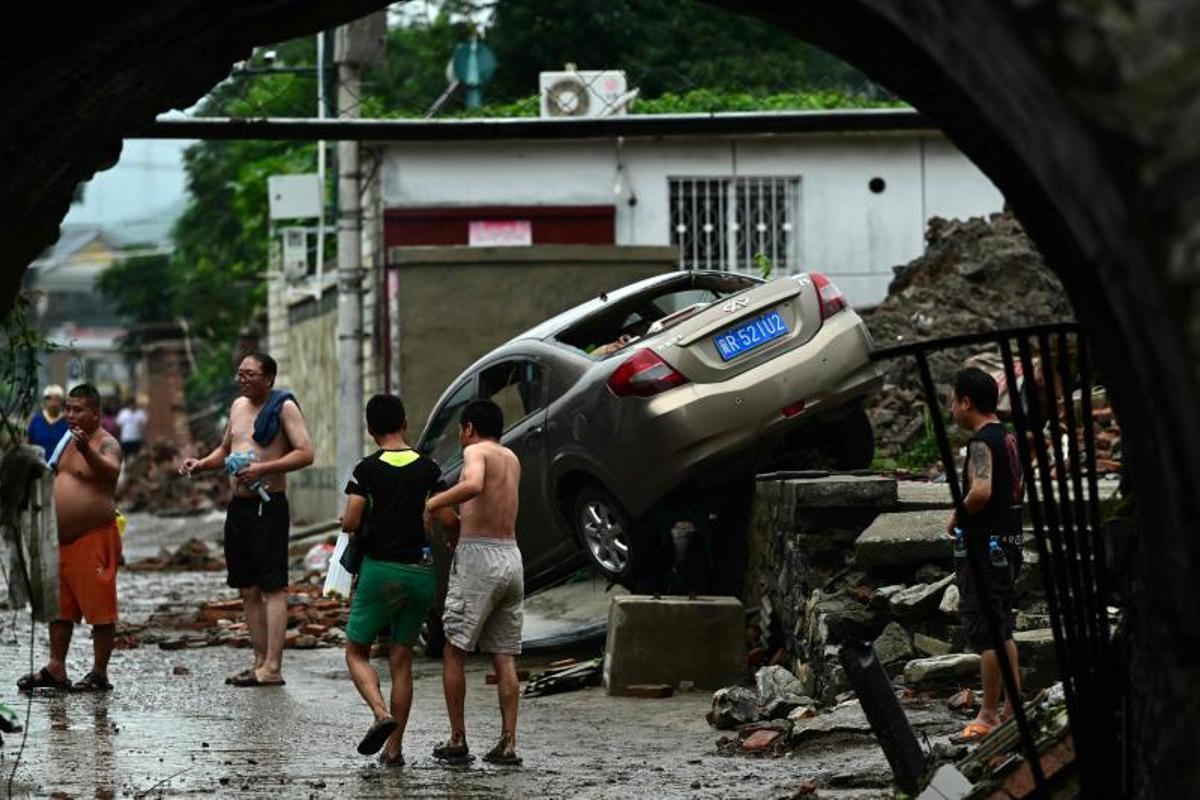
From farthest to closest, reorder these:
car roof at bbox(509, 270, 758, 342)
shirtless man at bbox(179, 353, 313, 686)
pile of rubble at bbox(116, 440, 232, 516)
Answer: pile of rubble at bbox(116, 440, 232, 516) < car roof at bbox(509, 270, 758, 342) < shirtless man at bbox(179, 353, 313, 686)

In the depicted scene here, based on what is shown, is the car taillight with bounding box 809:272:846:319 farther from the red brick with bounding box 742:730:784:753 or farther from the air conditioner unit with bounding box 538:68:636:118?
the air conditioner unit with bounding box 538:68:636:118

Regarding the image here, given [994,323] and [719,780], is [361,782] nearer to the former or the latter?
[719,780]

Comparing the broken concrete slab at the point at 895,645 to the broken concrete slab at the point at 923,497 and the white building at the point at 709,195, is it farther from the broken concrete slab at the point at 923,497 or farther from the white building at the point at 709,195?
the white building at the point at 709,195

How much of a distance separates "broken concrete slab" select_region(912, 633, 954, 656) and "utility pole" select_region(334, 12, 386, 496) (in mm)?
11393

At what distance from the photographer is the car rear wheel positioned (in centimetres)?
1401

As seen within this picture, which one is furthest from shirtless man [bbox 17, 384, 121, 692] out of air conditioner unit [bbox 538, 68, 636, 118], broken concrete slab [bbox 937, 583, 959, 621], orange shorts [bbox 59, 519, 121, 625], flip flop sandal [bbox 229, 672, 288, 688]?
air conditioner unit [bbox 538, 68, 636, 118]

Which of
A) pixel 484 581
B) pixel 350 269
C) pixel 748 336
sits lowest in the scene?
pixel 484 581

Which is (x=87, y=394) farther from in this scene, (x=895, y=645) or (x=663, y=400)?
(x=895, y=645)

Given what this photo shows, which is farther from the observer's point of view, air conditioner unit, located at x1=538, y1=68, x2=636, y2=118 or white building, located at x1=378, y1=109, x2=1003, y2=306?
white building, located at x1=378, y1=109, x2=1003, y2=306

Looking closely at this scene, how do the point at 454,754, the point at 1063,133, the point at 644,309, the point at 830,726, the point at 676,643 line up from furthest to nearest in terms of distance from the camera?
the point at 644,309, the point at 676,643, the point at 830,726, the point at 454,754, the point at 1063,133

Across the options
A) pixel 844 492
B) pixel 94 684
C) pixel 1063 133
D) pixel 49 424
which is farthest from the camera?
pixel 49 424

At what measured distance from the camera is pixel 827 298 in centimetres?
1441

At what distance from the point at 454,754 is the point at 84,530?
3.67 meters

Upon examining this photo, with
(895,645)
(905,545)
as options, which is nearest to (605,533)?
(905,545)
